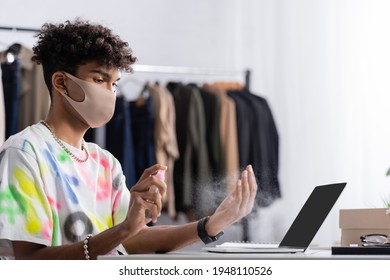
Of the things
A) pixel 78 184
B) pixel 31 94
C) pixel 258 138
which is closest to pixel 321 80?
pixel 258 138

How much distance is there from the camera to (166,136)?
9.57ft

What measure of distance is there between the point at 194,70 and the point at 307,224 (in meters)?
1.52

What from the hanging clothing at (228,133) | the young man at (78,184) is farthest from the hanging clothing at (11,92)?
the hanging clothing at (228,133)

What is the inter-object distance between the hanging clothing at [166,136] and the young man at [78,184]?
0.93 m

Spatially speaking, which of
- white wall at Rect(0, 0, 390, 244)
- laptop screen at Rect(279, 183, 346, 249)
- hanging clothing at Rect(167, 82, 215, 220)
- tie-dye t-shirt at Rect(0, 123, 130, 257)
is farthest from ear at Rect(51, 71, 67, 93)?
white wall at Rect(0, 0, 390, 244)

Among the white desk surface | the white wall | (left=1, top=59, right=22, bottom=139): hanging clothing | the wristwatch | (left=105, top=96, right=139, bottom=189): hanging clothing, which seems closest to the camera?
the white desk surface

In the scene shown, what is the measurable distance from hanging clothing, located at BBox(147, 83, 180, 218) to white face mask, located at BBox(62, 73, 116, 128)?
957mm

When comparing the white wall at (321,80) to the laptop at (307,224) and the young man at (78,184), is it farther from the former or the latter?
the laptop at (307,224)

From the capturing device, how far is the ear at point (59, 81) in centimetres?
193

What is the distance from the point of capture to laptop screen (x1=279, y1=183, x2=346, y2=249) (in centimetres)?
159

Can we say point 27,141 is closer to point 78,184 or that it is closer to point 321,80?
point 78,184

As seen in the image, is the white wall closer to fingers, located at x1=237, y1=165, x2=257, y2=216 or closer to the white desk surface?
fingers, located at x1=237, y1=165, x2=257, y2=216
